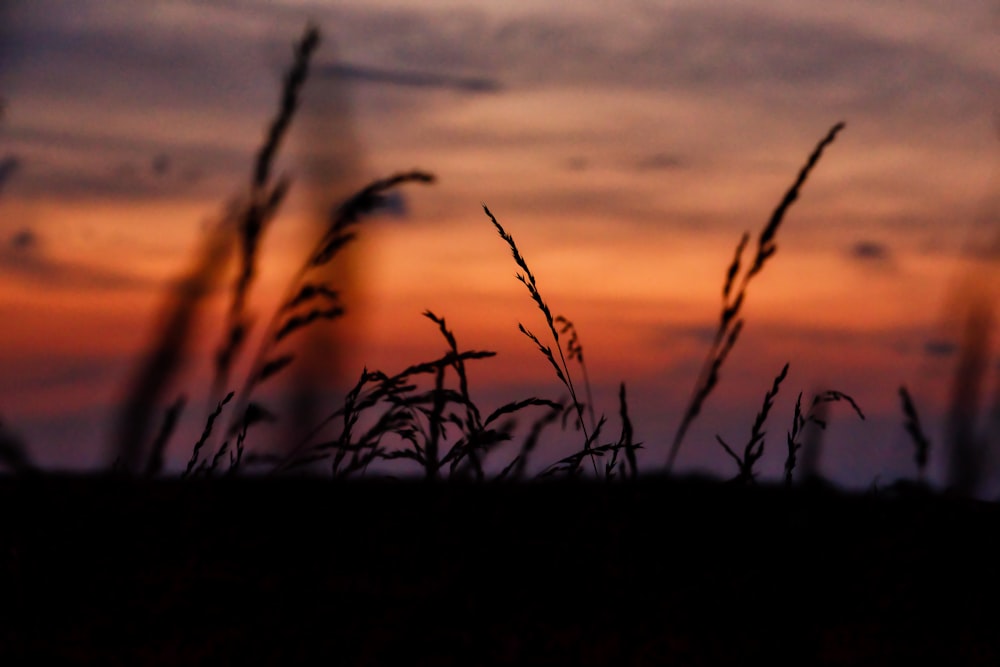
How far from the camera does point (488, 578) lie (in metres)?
2.53

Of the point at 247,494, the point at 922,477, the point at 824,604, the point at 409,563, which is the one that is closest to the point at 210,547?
the point at 247,494

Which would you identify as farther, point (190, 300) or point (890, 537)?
point (890, 537)

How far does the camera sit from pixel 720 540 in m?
3.03

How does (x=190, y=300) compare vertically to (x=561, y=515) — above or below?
above

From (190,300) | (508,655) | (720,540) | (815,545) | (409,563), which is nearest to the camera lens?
(190,300)

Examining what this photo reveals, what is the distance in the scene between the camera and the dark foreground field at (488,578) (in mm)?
2137

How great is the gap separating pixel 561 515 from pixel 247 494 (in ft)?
2.73

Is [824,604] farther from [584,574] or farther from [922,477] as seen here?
[584,574]

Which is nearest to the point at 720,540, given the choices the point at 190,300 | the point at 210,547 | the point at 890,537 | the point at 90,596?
the point at 890,537

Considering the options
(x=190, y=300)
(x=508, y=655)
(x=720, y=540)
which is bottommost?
(x=508, y=655)

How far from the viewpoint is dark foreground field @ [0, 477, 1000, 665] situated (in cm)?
214

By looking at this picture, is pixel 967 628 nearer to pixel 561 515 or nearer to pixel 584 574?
pixel 584 574

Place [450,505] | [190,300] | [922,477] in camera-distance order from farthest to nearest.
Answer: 1. [450,505]
2. [922,477]
3. [190,300]

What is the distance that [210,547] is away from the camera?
9.32 feet
